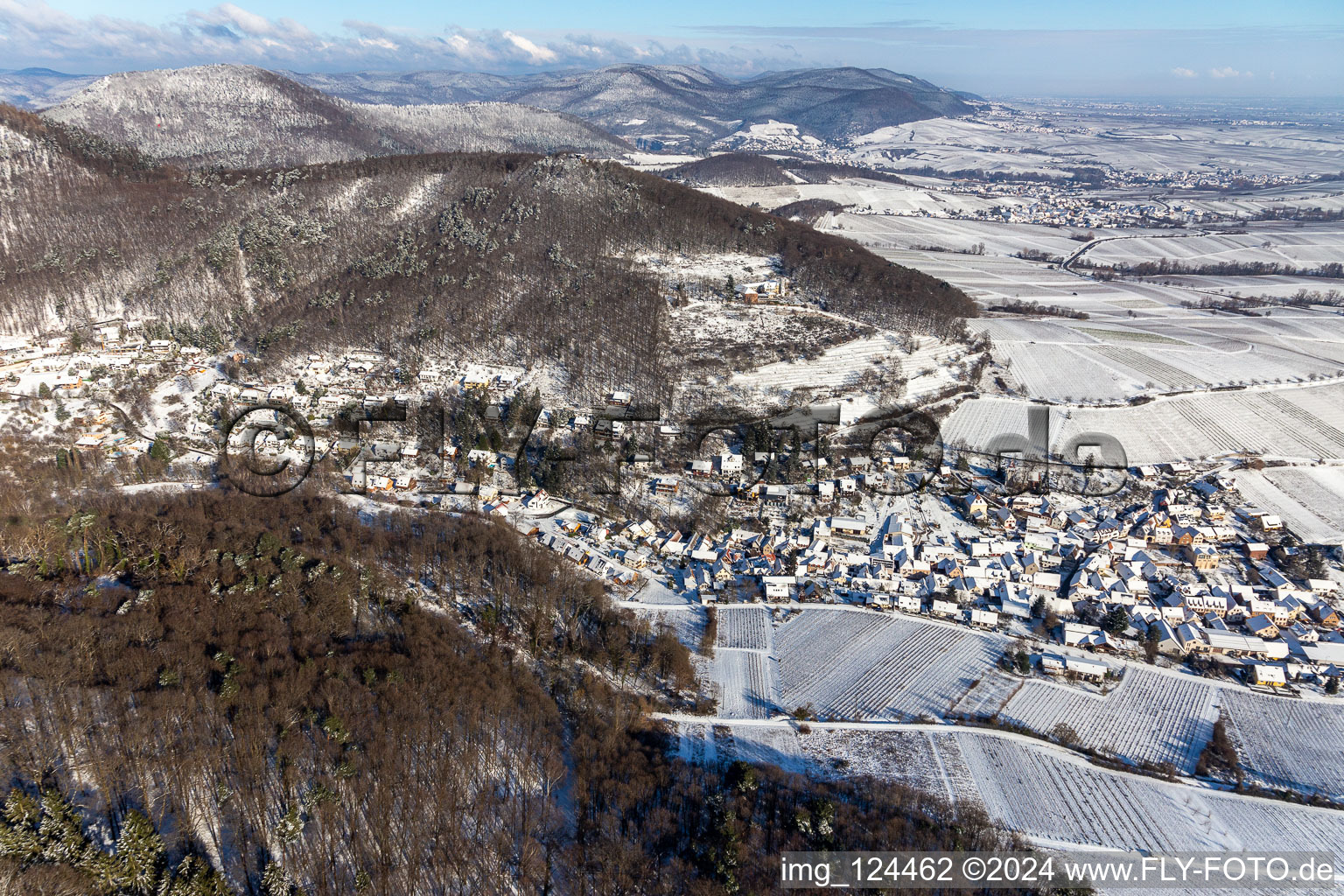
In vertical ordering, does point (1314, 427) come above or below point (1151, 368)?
below

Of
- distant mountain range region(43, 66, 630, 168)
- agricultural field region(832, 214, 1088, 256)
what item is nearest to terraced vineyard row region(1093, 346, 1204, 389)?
agricultural field region(832, 214, 1088, 256)

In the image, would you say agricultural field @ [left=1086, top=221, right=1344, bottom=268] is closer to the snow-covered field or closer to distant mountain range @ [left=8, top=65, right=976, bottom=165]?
the snow-covered field

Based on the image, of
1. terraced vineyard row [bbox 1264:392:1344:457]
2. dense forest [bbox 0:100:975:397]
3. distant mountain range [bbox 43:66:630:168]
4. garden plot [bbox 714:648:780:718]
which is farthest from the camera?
distant mountain range [bbox 43:66:630:168]

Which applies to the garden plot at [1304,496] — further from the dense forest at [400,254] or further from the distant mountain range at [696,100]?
the distant mountain range at [696,100]

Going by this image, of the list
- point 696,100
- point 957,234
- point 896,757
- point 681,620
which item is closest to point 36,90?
point 696,100

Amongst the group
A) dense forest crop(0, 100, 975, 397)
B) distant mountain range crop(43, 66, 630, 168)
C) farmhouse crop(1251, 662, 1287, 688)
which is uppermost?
distant mountain range crop(43, 66, 630, 168)

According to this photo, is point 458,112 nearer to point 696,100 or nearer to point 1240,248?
point 696,100

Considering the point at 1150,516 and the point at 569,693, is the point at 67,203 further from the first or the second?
the point at 1150,516
